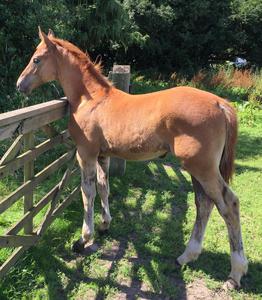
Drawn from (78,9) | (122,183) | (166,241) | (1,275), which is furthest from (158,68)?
(1,275)

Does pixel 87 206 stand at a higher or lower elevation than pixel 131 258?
higher

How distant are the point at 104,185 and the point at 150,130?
1218 millimetres

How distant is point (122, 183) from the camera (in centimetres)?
588

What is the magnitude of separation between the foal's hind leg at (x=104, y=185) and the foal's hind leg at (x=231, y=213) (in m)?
1.32

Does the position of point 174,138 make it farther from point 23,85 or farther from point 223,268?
point 23,85

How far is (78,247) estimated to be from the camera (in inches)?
161

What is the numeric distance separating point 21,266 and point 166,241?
1.56m

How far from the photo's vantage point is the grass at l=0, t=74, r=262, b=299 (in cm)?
357

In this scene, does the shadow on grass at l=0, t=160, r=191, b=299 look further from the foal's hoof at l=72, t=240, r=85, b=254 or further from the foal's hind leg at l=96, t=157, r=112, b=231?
the foal's hind leg at l=96, t=157, r=112, b=231

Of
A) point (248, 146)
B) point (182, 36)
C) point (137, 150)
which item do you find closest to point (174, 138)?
point (137, 150)

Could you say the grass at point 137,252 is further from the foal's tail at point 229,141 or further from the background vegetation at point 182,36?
the background vegetation at point 182,36

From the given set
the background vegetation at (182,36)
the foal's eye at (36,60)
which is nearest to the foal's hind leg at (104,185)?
the foal's eye at (36,60)

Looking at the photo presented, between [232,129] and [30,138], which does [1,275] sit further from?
[232,129]

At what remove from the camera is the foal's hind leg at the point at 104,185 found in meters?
Result: 4.43
